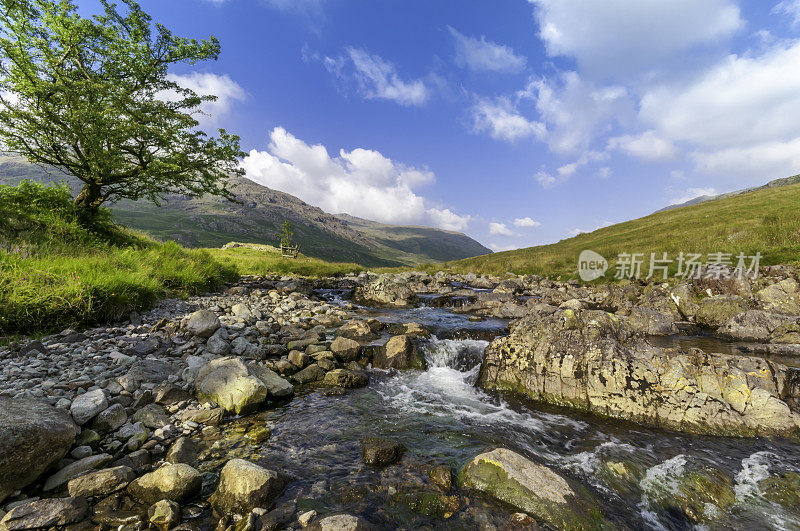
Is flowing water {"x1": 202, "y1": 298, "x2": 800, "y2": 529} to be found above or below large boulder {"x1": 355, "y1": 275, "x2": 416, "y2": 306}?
below

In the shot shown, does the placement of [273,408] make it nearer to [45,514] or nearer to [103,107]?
[45,514]

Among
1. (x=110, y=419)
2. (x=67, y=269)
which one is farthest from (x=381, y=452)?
(x=67, y=269)

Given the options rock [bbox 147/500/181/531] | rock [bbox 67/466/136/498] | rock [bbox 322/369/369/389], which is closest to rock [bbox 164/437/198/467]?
rock [bbox 67/466/136/498]

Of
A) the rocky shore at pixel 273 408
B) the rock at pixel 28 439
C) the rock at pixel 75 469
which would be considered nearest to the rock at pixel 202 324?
the rocky shore at pixel 273 408

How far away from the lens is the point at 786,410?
6.69 m

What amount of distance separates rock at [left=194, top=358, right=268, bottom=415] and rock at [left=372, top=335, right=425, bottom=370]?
4.70 meters

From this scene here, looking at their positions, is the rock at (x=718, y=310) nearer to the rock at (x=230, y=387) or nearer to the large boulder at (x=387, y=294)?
the large boulder at (x=387, y=294)

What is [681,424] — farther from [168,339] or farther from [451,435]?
[168,339]

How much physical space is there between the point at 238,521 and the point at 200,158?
21.7 m

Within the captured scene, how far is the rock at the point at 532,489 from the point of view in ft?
13.5

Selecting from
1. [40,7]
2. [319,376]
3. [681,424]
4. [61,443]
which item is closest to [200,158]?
[40,7]

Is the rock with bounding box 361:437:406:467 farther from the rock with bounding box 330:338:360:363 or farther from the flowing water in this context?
the rock with bounding box 330:338:360:363

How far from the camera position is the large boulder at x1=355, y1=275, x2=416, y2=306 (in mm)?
24877

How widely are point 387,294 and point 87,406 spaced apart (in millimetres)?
20739
